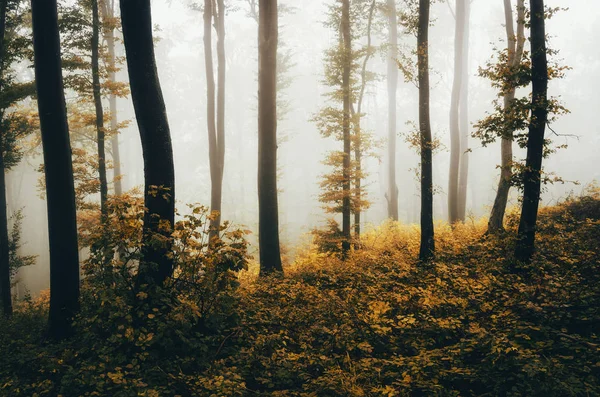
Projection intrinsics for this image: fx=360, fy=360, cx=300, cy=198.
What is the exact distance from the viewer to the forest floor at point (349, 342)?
4215 mm

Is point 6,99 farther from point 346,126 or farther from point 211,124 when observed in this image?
point 346,126

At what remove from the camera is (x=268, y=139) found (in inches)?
427

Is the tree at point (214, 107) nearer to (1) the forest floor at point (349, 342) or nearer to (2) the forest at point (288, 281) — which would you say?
(2) the forest at point (288, 281)

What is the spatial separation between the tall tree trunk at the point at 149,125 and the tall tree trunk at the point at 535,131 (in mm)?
7189

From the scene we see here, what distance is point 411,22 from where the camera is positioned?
9672 mm

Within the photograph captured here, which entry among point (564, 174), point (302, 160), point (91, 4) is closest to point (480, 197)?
point (564, 174)

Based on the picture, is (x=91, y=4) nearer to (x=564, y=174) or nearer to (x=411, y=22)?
(x=411, y=22)

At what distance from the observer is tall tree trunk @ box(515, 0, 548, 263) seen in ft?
24.1

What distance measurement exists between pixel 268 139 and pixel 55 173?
5.82 meters

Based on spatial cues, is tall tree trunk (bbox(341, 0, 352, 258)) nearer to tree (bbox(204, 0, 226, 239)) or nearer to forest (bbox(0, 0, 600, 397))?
forest (bbox(0, 0, 600, 397))

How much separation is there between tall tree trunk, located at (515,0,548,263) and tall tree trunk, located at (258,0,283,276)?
6320 millimetres

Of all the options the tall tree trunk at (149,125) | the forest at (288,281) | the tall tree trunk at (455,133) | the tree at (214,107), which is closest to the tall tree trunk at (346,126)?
the forest at (288,281)

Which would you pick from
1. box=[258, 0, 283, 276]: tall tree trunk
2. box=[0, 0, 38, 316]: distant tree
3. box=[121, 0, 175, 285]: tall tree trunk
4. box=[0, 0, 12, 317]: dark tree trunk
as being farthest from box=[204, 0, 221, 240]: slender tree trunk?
box=[121, 0, 175, 285]: tall tree trunk

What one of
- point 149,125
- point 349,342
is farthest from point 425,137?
point 149,125
